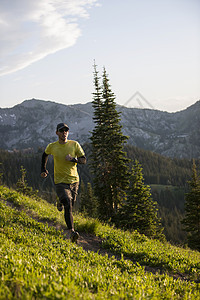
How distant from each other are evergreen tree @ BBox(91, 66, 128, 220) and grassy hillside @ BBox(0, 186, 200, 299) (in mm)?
17238

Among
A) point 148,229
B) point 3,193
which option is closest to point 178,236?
point 148,229

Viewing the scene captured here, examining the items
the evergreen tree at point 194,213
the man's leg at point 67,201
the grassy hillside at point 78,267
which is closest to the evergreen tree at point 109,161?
the evergreen tree at point 194,213

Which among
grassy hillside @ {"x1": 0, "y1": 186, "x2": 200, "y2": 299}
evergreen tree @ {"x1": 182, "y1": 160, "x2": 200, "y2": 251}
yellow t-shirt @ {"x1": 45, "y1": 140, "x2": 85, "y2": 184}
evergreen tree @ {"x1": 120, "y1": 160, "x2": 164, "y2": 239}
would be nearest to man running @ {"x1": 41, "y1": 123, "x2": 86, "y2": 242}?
yellow t-shirt @ {"x1": 45, "y1": 140, "x2": 85, "y2": 184}

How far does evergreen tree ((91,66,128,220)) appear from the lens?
27.3 m

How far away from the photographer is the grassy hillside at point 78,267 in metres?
3.37

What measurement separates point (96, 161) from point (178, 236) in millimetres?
112581

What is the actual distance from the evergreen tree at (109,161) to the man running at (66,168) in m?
19.3

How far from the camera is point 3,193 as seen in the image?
1229 cm

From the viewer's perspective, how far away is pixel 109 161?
27703mm

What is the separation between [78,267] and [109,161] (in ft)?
75.6

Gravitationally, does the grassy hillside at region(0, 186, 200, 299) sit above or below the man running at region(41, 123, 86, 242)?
below

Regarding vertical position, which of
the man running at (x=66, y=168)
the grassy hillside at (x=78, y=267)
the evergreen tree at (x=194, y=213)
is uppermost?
the man running at (x=66, y=168)

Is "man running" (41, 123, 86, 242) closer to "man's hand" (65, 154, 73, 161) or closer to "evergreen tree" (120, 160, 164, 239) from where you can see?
"man's hand" (65, 154, 73, 161)

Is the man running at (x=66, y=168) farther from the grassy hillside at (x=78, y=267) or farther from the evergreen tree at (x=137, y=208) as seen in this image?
the evergreen tree at (x=137, y=208)
